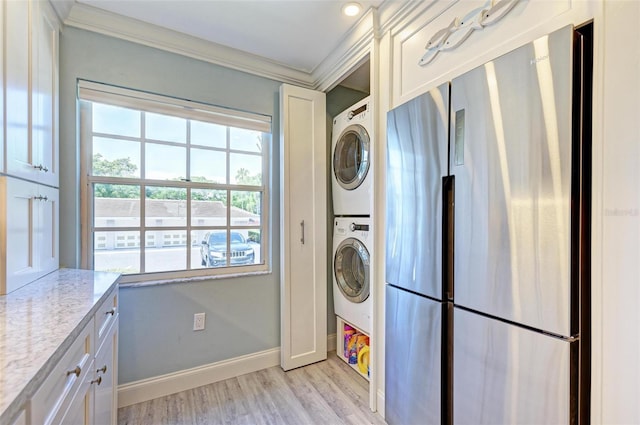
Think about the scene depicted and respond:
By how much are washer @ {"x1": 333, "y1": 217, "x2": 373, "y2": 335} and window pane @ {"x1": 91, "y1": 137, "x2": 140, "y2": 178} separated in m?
1.57

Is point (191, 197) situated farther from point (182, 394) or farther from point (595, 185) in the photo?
point (595, 185)

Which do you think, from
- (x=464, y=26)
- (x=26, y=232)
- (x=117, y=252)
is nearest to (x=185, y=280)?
(x=117, y=252)

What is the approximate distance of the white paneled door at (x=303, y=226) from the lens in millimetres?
2283

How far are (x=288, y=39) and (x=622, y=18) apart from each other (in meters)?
1.75

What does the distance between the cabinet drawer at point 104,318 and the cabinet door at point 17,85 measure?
640mm

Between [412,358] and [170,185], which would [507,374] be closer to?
[412,358]

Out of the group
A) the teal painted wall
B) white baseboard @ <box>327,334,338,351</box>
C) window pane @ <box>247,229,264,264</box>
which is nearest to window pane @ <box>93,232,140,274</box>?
the teal painted wall

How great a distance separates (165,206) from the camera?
201cm

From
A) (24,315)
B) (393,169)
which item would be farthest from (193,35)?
(24,315)

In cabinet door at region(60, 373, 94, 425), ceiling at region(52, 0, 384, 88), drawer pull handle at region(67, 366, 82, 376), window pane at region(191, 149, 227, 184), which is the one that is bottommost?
cabinet door at region(60, 373, 94, 425)

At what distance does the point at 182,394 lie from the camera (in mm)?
1937

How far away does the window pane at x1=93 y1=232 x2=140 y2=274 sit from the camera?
5.98 ft

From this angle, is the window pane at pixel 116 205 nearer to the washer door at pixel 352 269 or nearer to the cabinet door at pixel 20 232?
the cabinet door at pixel 20 232

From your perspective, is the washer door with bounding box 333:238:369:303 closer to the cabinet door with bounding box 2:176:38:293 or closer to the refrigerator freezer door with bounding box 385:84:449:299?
the refrigerator freezer door with bounding box 385:84:449:299
